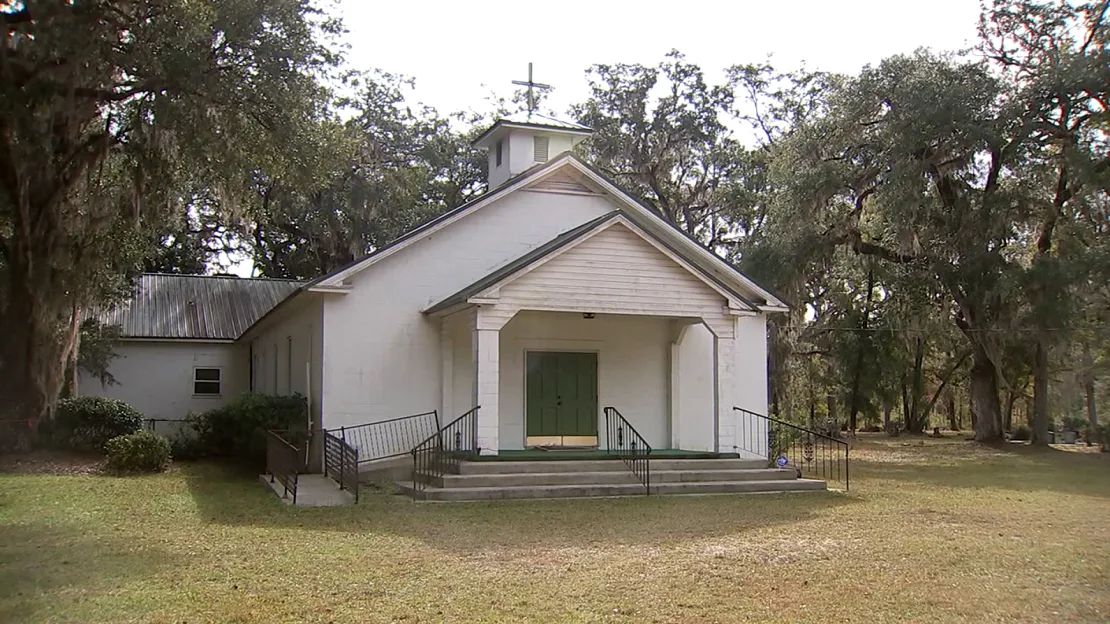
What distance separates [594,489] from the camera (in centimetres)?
1441

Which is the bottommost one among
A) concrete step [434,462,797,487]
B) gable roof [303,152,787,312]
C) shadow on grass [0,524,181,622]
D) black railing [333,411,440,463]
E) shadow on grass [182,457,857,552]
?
shadow on grass [182,457,857,552]

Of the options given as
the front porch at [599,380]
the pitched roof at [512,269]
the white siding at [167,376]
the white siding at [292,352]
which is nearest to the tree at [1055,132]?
the front porch at [599,380]

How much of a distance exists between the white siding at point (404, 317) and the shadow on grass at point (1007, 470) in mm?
8859

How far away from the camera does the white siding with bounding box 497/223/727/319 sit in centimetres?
1581

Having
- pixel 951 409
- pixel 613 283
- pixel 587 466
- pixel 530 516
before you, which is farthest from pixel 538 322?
pixel 951 409

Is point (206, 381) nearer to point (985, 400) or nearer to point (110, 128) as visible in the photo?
point (110, 128)

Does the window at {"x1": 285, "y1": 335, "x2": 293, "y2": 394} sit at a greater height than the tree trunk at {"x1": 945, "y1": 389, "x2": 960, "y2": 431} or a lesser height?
greater

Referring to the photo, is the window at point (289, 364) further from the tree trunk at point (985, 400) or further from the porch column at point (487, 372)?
the tree trunk at point (985, 400)

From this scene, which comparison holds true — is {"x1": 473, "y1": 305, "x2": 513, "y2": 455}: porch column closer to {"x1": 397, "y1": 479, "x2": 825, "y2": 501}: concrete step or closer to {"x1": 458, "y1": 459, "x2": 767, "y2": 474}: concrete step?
{"x1": 458, "y1": 459, "x2": 767, "y2": 474}: concrete step

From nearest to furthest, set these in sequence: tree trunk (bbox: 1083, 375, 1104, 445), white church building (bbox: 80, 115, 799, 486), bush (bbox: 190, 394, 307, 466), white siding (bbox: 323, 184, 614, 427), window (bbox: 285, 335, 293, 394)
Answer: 1. white church building (bbox: 80, 115, 799, 486)
2. white siding (bbox: 323, 184, 614, 427)
3. bush (bbox: 190, 394, 307, 466)
4. window (bbox: 285, 335, 293, 394)
5. tree trunk (bbox: 1083, 375, 1104, 445)

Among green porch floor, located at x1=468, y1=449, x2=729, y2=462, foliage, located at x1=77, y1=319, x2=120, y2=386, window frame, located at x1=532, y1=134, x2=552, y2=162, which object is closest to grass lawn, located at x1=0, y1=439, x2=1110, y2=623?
green porch floor, located at x1=468, y1=449, x2=729, y2=462

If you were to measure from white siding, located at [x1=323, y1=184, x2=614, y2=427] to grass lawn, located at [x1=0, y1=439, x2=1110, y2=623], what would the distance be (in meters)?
2.91

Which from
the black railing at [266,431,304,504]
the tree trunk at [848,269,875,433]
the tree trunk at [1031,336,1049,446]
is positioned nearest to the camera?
the black railing at [266,431,304,504]

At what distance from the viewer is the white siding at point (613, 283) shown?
1581cm
